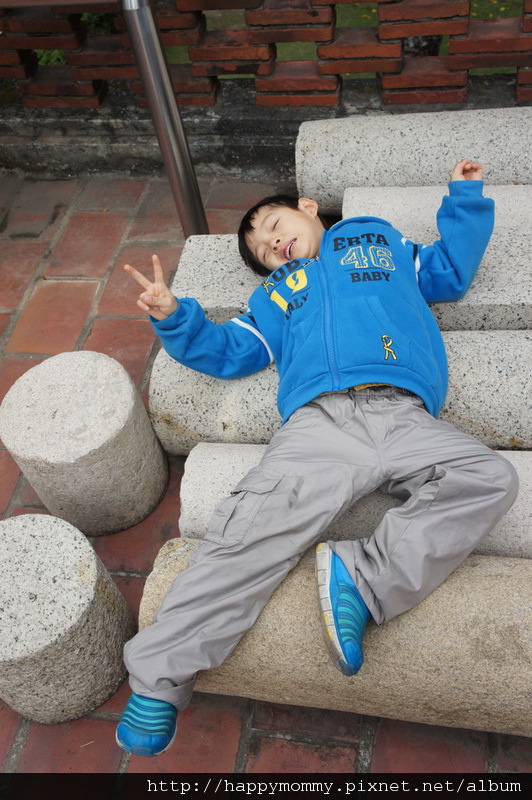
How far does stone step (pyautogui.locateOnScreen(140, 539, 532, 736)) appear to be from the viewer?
2021mm

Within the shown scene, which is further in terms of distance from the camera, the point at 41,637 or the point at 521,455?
the point at 521,455

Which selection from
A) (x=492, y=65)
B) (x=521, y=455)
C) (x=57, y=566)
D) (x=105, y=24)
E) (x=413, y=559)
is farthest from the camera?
(x=105, y=24)

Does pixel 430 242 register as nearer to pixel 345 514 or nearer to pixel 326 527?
pixel 345 514

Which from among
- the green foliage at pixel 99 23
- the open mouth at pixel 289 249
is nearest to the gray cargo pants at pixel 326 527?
the open mouth at pixel 289 249

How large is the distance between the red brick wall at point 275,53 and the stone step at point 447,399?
1.56 m

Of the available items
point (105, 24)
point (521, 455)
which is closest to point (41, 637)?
point (521, 455)

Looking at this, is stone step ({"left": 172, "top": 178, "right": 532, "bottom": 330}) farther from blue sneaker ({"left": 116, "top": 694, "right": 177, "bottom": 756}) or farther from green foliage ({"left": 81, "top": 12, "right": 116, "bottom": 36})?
green foliage ({"left": 81, "top": 12, "right": 116, "bottom": 36})

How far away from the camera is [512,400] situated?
2.53 metres

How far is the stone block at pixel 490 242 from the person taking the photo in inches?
108

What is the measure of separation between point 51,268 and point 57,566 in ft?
6.55

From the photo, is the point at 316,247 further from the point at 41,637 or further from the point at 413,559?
the point at 41,637

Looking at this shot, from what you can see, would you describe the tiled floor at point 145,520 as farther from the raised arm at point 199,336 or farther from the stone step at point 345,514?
the raised arm at point 199,336

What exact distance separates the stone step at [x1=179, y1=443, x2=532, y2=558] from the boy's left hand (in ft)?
3.10
